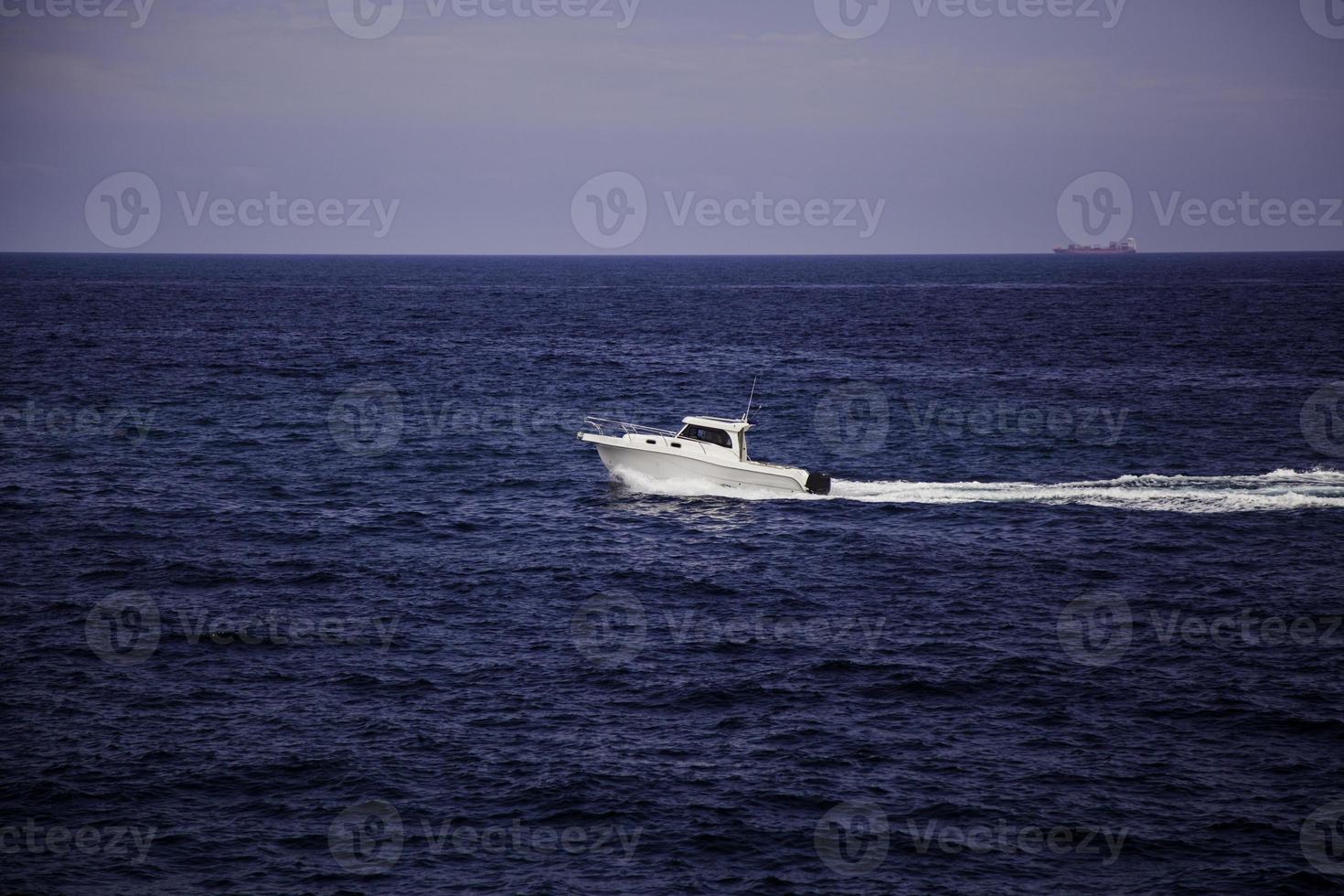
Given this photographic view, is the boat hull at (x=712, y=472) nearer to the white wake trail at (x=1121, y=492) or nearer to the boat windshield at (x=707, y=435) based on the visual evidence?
the white wake trail at (x=1121, y=492)

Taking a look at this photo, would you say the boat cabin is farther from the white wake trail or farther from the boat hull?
the white wake trail

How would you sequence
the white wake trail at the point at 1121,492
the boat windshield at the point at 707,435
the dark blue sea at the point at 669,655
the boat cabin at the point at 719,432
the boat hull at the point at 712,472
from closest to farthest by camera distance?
the dark blue sea at the point at 669,655 < the white wake trail at the point at 1121,492 < the boat cabin at the point at 719,432 < the boat windshield at the point at 707,435 < the boat hull at the point at 712,472

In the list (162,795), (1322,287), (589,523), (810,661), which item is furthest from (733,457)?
(1322,287)

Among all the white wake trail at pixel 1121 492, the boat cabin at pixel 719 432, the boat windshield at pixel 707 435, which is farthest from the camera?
the boat windshield at pixel 707 435

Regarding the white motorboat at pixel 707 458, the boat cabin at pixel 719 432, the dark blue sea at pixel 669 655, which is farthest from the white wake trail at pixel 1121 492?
the boat cabin at pixel 719 432

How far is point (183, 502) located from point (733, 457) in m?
22.9

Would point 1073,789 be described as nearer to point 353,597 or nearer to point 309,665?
point 309,665

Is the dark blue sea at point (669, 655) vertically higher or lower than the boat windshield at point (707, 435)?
lower

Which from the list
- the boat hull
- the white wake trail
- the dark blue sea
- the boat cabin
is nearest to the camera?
the dark blue sea

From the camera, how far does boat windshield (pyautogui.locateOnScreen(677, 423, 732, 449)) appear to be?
4738 centimetres

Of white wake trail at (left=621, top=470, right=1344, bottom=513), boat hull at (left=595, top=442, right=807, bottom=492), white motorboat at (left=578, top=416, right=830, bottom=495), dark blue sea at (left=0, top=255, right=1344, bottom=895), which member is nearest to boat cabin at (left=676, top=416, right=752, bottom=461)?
white motorboat at (left=578, top=416, right=830, bottom=495)

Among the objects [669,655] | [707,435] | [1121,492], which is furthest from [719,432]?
[1121,492]

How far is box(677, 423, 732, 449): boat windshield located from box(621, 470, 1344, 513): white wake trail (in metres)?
2.00

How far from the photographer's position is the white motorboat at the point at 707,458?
156 feet
